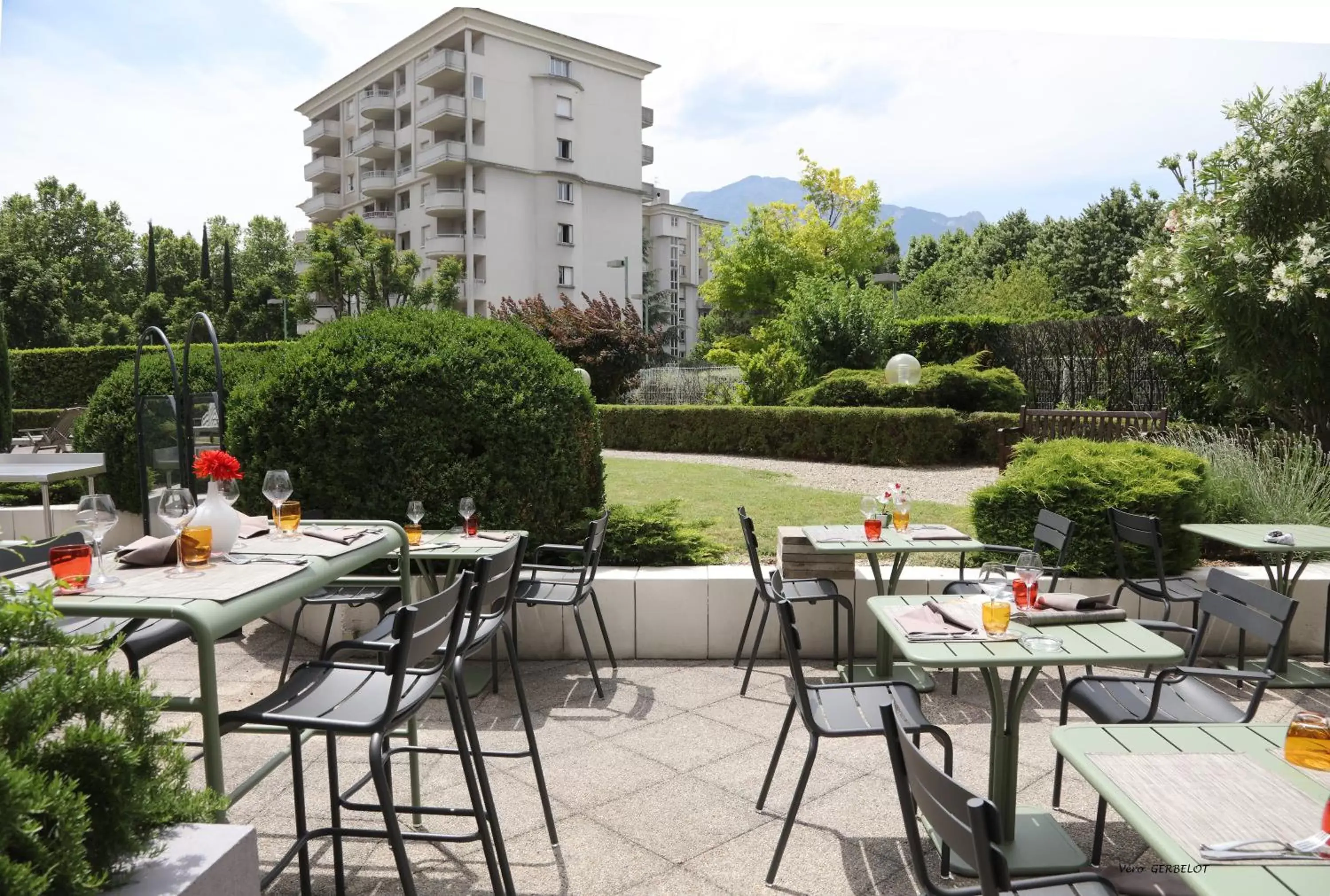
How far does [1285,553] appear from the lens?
4.72 metres

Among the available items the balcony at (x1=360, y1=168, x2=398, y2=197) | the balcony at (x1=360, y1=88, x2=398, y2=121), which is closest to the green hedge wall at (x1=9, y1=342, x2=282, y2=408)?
the balcony at (x1=360, y1=168, x2=398, y2=197)

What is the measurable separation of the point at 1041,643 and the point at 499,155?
40.5 meters

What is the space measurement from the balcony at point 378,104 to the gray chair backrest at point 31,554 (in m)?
44.1

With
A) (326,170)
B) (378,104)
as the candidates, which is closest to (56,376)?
(378,104)

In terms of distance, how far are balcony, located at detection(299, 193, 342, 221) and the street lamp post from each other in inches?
602

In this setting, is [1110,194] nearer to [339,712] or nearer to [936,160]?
[936,160]

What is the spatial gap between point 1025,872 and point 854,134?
38123 mm

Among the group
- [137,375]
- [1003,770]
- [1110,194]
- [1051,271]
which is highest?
[1110,194]

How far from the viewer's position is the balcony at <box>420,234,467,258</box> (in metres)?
39.9

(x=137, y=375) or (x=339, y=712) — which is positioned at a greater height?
(x=137, y=375)

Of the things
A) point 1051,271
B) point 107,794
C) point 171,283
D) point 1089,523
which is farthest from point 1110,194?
point 171,283

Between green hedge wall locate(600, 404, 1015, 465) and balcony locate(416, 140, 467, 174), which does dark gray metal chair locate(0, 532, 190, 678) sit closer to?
green hedge wall locate(600, 404, 1015, 465)

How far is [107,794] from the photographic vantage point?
4.85ft

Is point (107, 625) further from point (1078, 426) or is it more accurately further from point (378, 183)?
point (378, 183)
